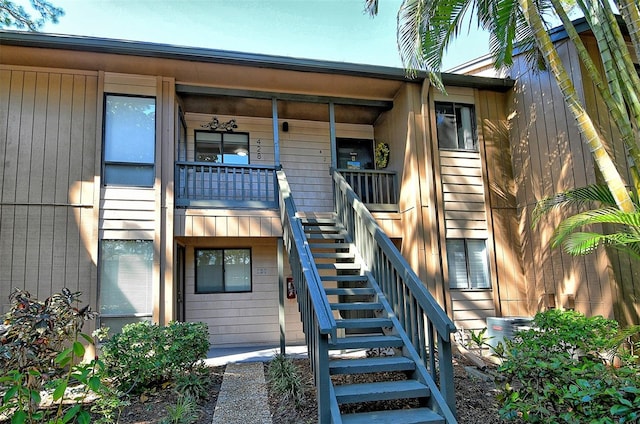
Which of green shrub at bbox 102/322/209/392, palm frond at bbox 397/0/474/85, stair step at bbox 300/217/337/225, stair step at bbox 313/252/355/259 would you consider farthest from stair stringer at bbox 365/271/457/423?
palm frond at bbox 397/0/474/85

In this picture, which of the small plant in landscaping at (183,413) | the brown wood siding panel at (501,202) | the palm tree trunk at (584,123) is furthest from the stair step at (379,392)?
the brown wood siding panel at (501,202)

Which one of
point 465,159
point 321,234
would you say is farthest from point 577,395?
point 465,159

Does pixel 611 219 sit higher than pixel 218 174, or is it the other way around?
pixel 218 174

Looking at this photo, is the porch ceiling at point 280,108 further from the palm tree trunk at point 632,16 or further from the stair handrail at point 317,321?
the palm tree trunk at point 632,16

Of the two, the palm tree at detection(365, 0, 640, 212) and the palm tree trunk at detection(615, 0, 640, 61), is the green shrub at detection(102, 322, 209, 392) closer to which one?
Answer: the palm tree at detection(365, 0, 640, 212)

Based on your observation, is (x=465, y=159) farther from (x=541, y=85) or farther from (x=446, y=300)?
(x=446, y=300)

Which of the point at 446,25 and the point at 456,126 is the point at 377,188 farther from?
the point at 446,25

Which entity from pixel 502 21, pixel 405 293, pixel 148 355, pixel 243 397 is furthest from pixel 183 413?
pixel 502 21

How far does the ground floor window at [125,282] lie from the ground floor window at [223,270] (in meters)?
1.79

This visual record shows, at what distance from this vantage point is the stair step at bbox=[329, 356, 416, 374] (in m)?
4.22

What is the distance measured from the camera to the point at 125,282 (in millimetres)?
6754

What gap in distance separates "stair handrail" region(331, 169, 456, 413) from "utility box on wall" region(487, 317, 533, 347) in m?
2.34

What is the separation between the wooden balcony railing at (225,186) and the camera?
7.36 m

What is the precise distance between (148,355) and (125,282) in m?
1.97
